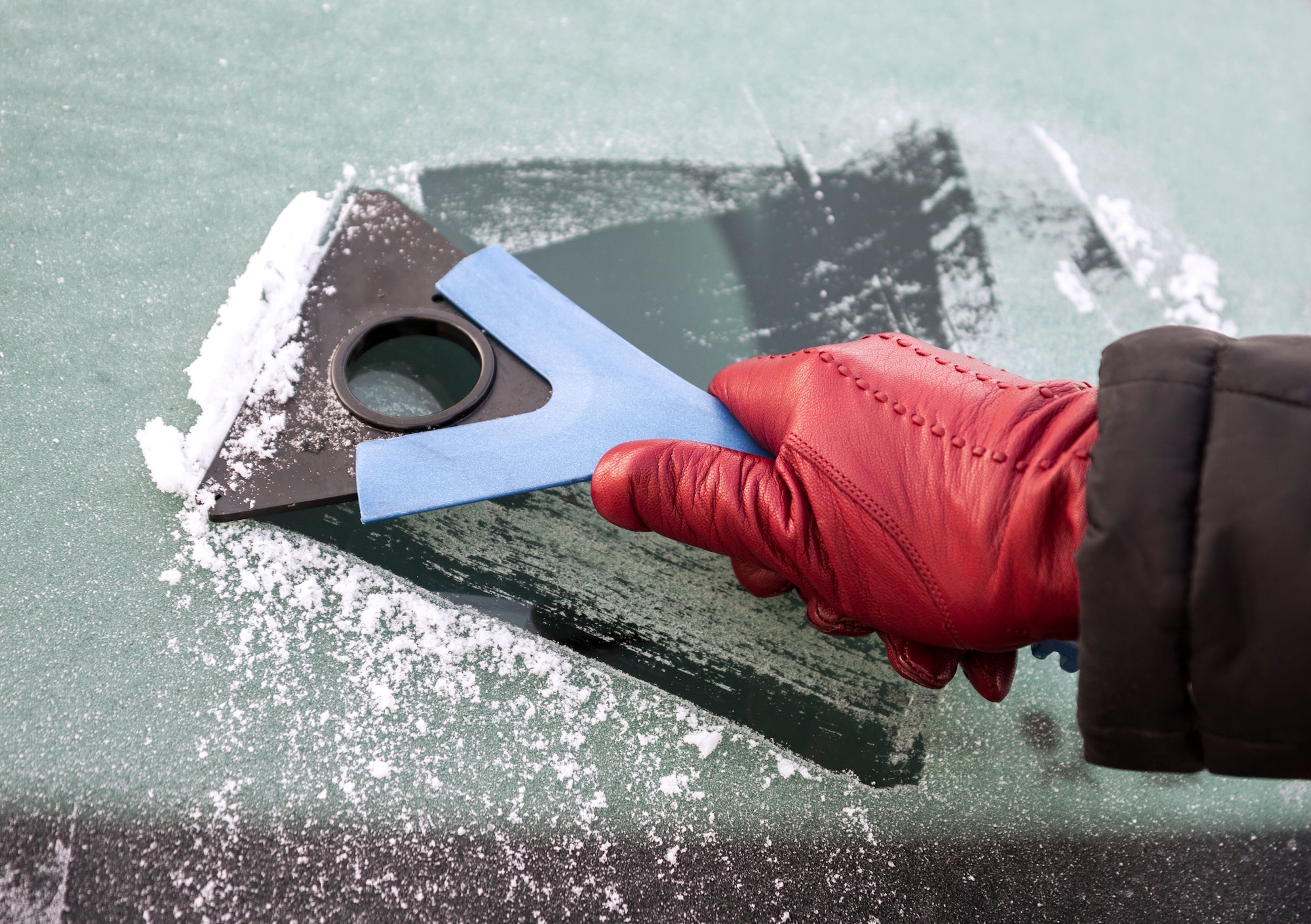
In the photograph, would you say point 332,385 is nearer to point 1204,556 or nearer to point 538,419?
point 538,419

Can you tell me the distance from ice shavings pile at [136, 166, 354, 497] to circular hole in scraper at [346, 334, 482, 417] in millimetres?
109

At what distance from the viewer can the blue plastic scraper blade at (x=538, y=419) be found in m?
1.24

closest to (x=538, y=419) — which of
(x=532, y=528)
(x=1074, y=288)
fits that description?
(x=532, y=528)

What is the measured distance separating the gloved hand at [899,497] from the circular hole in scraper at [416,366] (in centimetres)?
32

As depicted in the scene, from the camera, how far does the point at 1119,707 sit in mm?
887

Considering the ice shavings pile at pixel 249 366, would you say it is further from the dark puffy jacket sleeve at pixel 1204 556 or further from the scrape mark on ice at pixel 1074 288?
the scrape mark on ice at pixel 1074 288

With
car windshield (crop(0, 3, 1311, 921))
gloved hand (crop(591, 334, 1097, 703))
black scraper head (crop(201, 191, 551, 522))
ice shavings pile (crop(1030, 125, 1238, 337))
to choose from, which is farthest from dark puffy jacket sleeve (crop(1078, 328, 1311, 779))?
ice shavings pile (crop(1030, 125, 1238, 337))

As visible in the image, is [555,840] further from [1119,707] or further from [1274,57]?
[1274,57]

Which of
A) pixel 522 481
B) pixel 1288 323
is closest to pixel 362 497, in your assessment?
pixel 522 481

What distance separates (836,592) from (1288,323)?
1.36 metres

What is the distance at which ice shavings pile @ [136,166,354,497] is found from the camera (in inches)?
50.1

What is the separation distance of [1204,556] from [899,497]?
0.34 metres

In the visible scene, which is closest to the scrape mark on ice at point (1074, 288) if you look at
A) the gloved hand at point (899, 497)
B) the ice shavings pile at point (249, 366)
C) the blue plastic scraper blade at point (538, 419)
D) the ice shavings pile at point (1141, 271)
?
the ice shavings pile at point (1141, 271)

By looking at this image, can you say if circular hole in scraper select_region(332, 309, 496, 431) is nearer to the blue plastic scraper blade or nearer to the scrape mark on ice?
the blue plastic scraper blade
